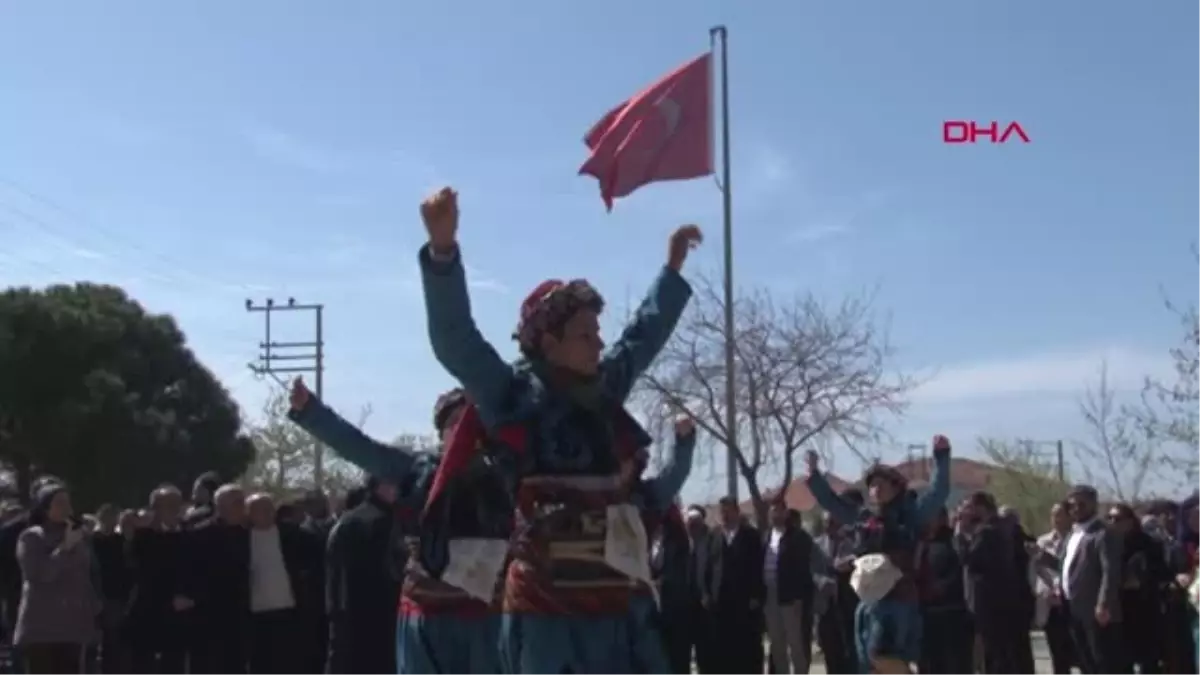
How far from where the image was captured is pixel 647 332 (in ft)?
17.9

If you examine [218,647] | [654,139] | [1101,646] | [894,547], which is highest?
[654,139]

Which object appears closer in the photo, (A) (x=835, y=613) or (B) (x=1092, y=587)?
(B) (x=1092, y=587)

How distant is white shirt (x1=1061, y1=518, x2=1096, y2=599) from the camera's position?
48.2ft

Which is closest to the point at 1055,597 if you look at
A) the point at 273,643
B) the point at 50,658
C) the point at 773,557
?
the point at 773,557

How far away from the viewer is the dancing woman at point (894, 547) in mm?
11469

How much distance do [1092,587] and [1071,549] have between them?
0.39 m

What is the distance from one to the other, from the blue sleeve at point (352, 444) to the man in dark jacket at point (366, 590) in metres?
2.82

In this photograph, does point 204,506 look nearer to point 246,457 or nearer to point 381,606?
point 381,606

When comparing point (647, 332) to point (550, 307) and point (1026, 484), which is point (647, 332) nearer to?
point (550, 307)

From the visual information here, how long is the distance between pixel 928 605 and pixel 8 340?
2860 cm

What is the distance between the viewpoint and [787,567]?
16.5m

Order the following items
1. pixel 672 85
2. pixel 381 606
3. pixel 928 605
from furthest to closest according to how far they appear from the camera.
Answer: pixel 928 605
pixel 381 606
pixel 672 85

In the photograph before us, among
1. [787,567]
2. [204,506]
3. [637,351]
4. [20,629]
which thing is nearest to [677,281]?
[637,351]

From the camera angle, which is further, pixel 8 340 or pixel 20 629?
pixel 8 340
